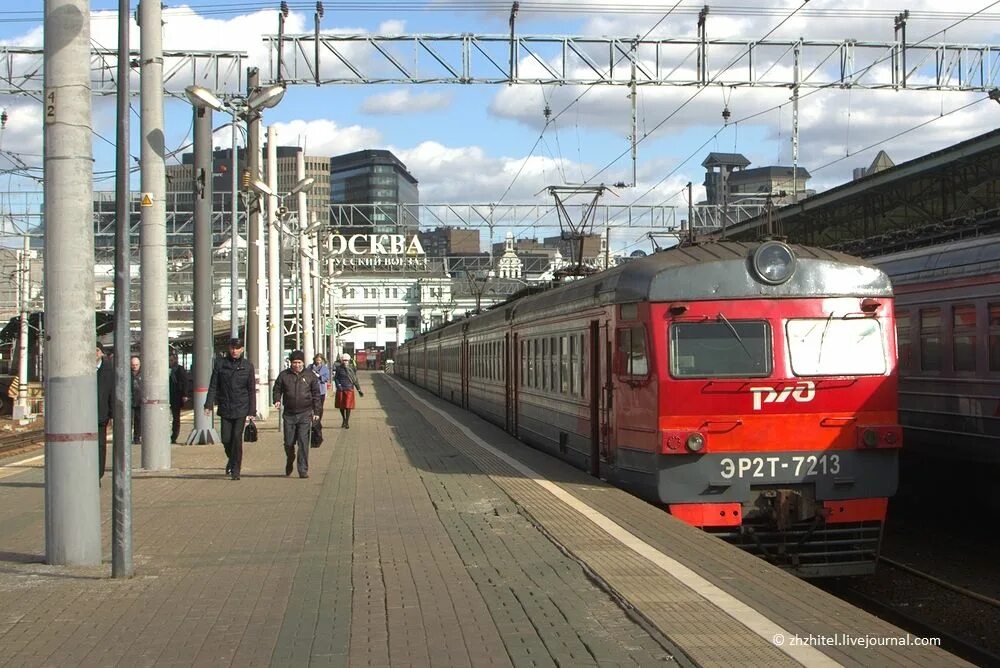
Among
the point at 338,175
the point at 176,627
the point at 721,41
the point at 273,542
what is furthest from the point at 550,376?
the point at 338,175

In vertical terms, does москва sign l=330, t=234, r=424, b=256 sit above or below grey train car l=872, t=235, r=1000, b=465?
above

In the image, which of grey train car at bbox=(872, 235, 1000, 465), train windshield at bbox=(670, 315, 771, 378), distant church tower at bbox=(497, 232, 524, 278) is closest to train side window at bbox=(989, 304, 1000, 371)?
grey train car at bbox=(872, 235, 1000, 465)

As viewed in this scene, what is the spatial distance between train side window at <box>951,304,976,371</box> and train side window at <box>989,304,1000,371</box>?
Result: 1.17 ft

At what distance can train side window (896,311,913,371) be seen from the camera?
14328 millimetres

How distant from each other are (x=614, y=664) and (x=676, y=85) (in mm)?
17978

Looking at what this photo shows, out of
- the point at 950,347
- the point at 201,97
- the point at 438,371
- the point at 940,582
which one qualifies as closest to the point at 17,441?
the point at 201,97

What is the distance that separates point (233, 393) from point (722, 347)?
6229mm

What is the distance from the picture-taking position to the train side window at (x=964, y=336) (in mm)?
12695

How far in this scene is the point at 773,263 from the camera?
36.1 feet

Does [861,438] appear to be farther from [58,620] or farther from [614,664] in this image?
[58,620]

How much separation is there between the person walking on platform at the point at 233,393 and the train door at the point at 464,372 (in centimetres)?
1759

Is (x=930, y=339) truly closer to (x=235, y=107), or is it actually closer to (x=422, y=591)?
(x=422, y=591)

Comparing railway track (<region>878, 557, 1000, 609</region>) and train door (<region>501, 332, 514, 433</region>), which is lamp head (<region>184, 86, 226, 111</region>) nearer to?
train door (<region>501, 332, 514, 433</region>)

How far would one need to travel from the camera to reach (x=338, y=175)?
172125 millimetres
